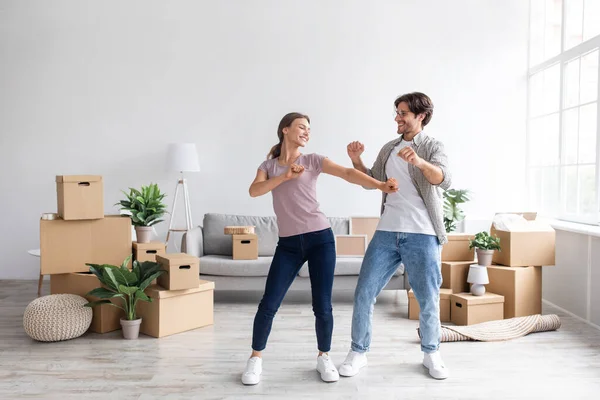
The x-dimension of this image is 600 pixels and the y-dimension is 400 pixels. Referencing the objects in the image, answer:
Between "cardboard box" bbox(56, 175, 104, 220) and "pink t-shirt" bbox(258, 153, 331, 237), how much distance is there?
1654 millimetres

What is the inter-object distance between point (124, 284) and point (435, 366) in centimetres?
204

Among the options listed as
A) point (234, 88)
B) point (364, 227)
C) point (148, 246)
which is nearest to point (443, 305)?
point (364, 227)

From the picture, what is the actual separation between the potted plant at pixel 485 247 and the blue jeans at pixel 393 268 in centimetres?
148

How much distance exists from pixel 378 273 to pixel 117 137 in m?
3.91

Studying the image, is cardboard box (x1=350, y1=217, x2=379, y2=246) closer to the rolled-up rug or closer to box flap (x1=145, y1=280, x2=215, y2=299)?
the rolled-up rug

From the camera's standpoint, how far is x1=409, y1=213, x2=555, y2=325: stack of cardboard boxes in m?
4.04

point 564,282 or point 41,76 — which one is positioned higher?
point 41,76

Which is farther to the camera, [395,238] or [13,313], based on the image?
[13,313]

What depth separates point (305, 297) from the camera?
5059 mm

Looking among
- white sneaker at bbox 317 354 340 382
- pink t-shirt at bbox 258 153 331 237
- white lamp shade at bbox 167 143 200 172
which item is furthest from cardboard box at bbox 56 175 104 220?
white sneaker at bbox 317 354 340 382

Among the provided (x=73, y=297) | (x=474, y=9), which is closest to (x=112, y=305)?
(x=73, y=297)

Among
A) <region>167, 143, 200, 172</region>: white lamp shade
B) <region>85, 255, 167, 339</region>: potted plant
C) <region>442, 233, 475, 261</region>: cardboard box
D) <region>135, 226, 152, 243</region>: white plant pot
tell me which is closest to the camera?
<region>85, 255, 167, 339</region>: potted plant

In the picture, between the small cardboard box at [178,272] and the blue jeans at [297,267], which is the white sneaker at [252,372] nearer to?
the blue jeans at [297,267]

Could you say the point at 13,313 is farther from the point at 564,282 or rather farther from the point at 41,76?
the point at 564,282
